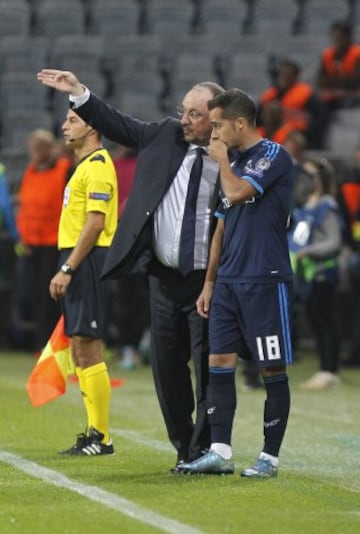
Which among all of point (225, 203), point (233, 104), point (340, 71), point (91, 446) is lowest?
point (91, 446)

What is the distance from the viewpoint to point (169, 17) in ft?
63.1

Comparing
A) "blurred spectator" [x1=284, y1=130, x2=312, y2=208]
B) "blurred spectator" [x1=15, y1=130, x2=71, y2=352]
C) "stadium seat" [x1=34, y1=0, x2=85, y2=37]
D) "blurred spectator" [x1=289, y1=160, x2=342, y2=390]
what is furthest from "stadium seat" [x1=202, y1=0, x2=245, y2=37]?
"blurred spectator" [x1=289, y1=160, x2=342, y2=390]

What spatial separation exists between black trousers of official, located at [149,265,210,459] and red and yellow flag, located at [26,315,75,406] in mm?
1115

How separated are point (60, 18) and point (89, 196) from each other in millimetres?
10903

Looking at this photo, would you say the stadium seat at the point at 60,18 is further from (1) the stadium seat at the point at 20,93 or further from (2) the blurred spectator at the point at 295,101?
(2) the blurred spectator at the point at 295,101

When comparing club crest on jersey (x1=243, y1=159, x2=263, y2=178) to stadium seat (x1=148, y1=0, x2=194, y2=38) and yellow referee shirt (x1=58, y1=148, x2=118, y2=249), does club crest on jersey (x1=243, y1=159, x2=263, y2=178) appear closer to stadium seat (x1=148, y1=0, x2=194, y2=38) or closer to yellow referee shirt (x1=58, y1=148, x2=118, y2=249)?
yellow referee shirt (x1=58, y1=148, x2=118, y2=249)

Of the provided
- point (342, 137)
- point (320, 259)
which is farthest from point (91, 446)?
point (342, 137)

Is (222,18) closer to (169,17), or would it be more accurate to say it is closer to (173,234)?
(169,17)

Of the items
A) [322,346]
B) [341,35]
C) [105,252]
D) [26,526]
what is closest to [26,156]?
[341,35]

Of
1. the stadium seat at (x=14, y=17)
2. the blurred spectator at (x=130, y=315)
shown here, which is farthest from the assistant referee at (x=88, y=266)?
the stadium seat at (x=14, y=17)

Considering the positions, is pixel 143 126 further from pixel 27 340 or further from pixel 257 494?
pixel 27 340

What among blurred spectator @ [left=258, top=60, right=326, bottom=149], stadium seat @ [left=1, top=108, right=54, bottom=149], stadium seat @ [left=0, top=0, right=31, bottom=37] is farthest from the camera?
stadium seat @ [left=0, top=0, right=31, bottom=37]

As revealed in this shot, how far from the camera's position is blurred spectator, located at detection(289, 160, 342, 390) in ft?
41.0

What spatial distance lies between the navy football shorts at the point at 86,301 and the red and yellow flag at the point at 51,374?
338 millimetres
